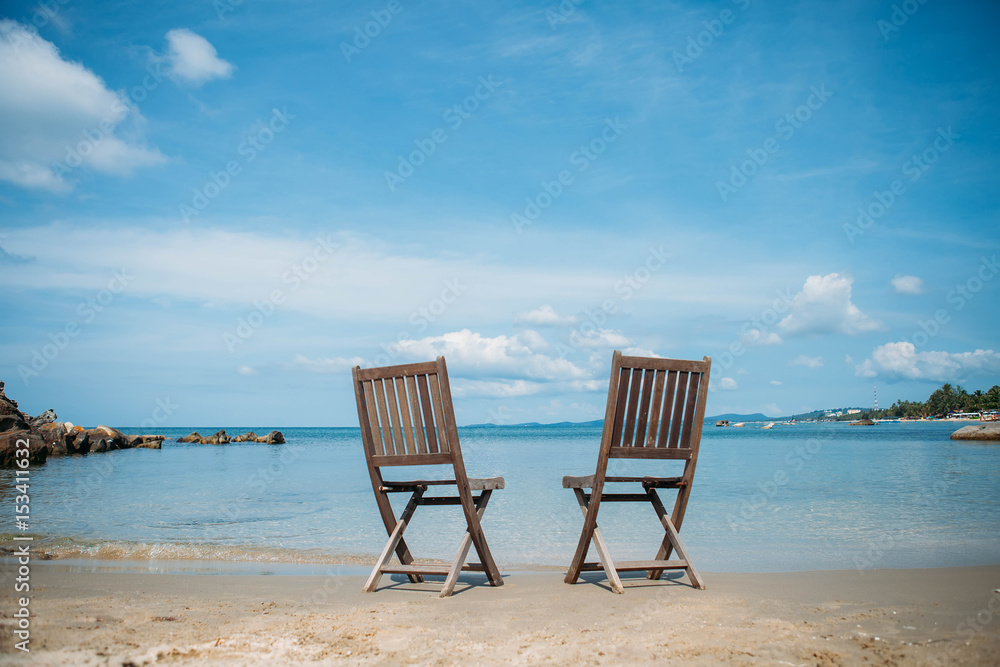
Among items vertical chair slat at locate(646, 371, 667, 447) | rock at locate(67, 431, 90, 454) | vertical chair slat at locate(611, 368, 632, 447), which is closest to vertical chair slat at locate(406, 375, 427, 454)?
vertical chair slat at locate(611, 368, 632, 447)

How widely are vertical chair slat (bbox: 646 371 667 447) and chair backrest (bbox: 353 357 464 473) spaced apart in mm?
1755

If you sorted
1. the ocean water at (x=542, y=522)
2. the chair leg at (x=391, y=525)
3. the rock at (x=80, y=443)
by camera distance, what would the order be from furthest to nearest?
the rock at (x=80, y=443)
the ocean water at (x=542, y=522)
the chair leg at (x=391, y=525)

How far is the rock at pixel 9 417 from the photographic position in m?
23.6

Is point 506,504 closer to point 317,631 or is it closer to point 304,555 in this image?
point 304,555

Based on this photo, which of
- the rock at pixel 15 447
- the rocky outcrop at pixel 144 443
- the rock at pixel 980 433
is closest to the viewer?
the rock at pixel 15 447

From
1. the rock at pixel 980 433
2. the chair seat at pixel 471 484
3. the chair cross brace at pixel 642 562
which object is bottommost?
the rock at pixel 980 433

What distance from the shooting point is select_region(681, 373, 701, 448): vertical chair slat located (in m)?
5.82

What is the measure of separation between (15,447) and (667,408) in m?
23.3

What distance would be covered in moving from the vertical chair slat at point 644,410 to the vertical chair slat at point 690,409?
1.26 ft

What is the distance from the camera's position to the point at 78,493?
580 inches

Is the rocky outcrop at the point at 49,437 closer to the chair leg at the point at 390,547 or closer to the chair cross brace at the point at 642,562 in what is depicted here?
the chair leg at the point at 390,547

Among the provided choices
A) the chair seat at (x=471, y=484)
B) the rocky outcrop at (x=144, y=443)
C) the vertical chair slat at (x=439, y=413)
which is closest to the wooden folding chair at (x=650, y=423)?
the chair seat at (x=471, y=484)

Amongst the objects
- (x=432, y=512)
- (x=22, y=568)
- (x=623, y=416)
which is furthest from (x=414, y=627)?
(x=432, y=512)

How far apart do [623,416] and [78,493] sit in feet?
47.5
